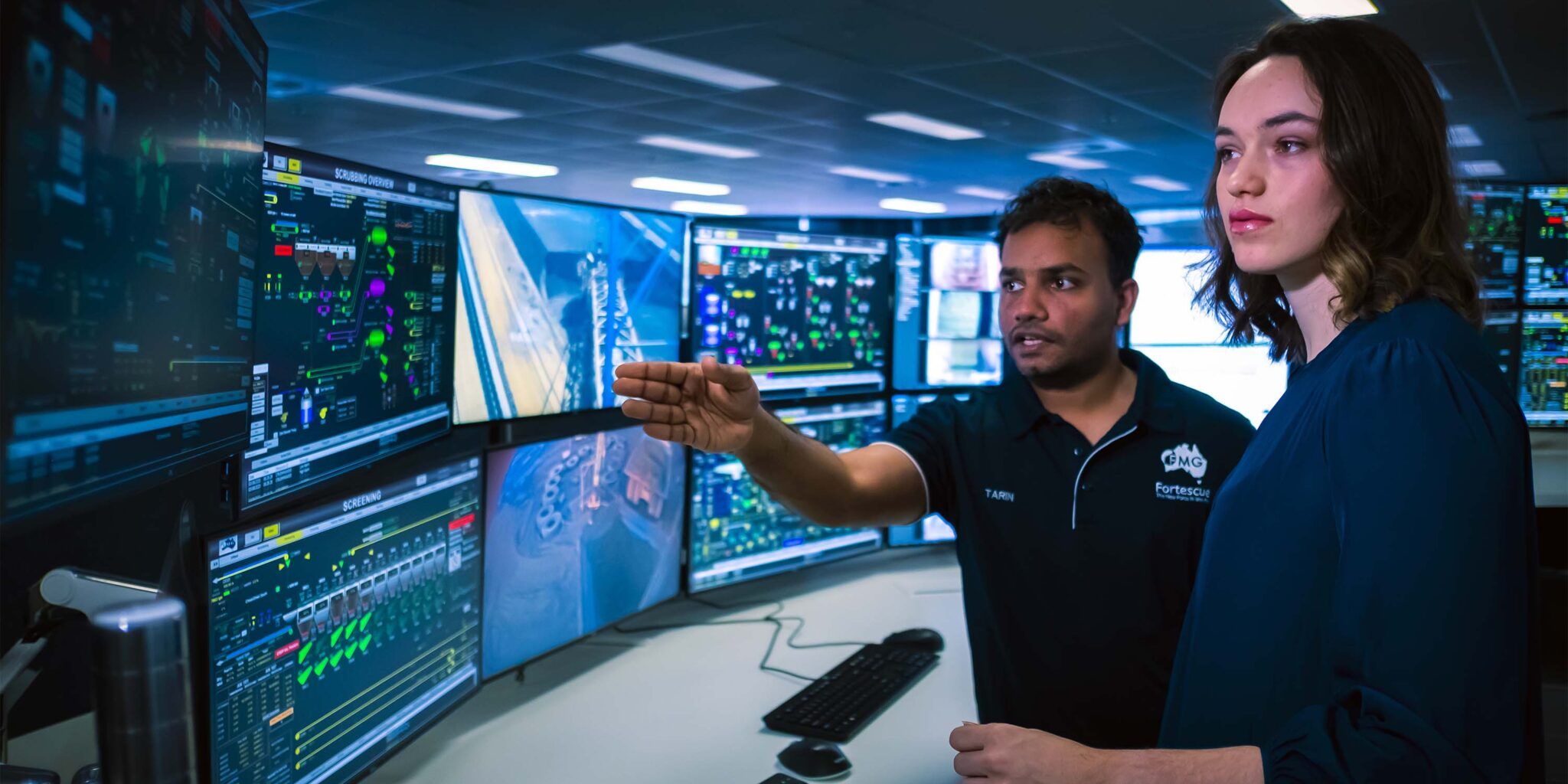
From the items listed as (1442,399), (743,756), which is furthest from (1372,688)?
(743,756)

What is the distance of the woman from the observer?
74 cm

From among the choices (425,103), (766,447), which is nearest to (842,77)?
(425,103)

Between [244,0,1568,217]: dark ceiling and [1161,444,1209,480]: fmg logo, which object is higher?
[244,0,1568,217]: dark ceiling

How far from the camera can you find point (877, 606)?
7.53 ft

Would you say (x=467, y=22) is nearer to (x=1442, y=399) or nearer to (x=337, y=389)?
(x=337, y=389)

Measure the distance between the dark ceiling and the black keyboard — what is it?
3.19m

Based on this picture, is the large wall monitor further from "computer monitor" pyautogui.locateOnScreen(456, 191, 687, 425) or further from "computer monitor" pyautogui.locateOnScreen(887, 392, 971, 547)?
"computer monitor" pyautogui.locateOnScreen(456, 191, 687, 425)

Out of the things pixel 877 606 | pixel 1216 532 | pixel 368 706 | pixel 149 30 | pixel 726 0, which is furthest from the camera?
pixel 726 0

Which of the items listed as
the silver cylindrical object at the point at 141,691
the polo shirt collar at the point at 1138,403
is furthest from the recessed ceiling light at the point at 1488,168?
the silver cylindrical object at the point at 141,691

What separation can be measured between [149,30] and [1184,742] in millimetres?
1086

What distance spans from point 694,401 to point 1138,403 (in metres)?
0.81

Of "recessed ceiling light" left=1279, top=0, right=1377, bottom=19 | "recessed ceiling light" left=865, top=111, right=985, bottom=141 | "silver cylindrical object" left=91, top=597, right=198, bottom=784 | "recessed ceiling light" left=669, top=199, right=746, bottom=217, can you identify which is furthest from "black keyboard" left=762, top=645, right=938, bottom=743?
"recessed ceiling light" left=669, top=199, right=746, bottom=217

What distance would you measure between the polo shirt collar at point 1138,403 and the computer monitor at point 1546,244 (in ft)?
4.57

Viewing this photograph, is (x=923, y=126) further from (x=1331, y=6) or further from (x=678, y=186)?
(x=678, y=186)
